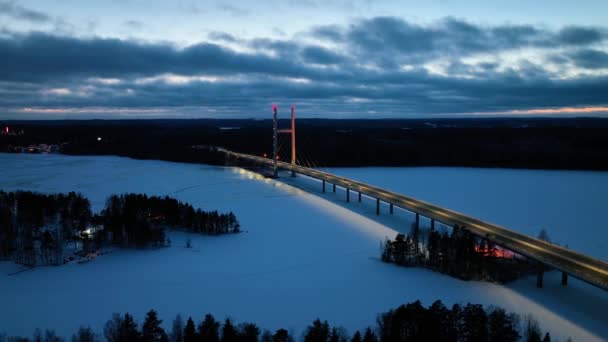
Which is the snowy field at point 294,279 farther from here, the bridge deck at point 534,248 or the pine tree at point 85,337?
the bridge deck at point 534,248

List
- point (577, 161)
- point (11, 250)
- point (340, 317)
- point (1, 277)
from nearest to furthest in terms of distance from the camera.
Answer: point (340, 317), point (1, 277), point (11, 250), point (577, 161)

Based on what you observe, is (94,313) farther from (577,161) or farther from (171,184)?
(577,161)

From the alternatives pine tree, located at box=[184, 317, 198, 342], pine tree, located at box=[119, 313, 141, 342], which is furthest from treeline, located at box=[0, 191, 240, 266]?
pine tree, located at box=[184, 317, 198, 342]

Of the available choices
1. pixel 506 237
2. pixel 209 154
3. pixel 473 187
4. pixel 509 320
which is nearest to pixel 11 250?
pixel 509 320

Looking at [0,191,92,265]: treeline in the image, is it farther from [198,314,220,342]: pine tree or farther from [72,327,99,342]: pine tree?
[198,314,220,342]: pine tree

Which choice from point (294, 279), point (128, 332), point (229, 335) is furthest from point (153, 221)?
point (229, 335)

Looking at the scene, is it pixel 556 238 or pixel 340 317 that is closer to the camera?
pixel 340 317

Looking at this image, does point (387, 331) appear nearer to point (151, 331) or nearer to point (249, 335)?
point (249, 335)
